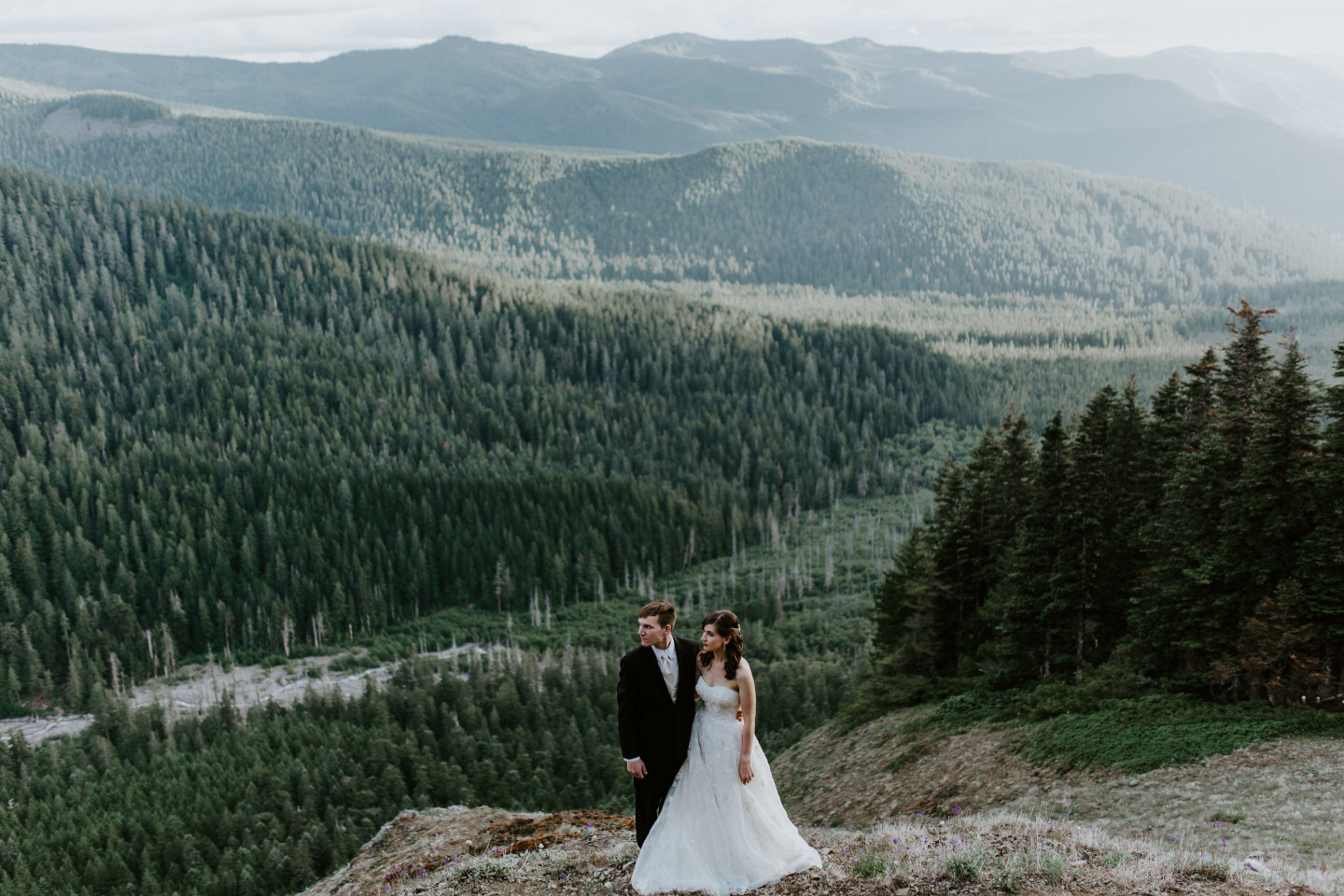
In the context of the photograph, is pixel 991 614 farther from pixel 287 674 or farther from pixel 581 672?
pixel 287 674

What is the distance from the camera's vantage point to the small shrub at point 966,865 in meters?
15.7

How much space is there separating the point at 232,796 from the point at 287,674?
5090cm

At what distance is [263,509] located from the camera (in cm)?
17150

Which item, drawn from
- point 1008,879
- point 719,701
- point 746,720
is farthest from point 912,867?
point 719,701

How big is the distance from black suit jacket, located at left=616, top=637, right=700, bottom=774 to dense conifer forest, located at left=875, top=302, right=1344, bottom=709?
23733mm

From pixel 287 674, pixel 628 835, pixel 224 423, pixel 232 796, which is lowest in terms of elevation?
pixel 287 674

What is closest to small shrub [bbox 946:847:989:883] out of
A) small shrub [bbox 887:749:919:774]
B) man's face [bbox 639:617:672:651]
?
man's face [bbox 639:617:672:651]

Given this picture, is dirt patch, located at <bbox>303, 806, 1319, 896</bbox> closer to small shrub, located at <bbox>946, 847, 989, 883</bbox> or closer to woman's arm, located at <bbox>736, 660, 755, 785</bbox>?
small shrub, located at <bbox>946, 847, 989, 883</bbox>

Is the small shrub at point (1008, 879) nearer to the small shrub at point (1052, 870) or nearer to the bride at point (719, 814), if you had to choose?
the small shrub at point (1052, 870)

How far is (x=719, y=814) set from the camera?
15500mm

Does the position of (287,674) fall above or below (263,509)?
below

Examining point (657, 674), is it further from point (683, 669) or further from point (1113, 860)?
point (1113, 860)

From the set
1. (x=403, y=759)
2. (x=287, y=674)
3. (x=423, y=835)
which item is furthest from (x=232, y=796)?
(x=423, y=835)

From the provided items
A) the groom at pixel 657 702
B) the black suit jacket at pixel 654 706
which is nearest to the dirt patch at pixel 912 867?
the groom at pixel 657 702
